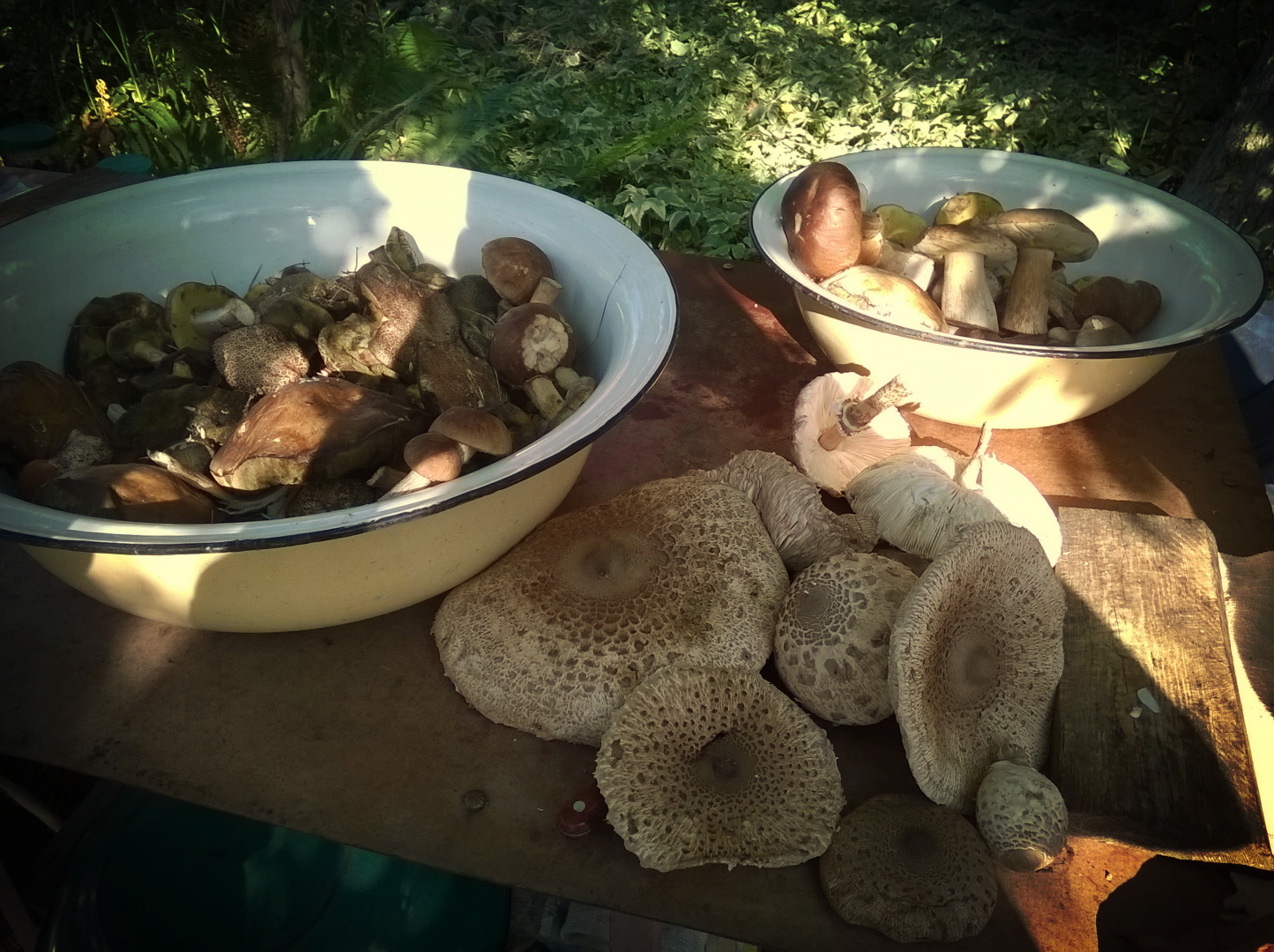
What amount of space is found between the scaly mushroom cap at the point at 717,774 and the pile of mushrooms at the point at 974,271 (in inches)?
35.1

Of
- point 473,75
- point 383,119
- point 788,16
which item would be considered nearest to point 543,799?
point 383,119

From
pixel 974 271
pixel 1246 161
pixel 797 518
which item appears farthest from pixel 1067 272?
pixel 1246 161

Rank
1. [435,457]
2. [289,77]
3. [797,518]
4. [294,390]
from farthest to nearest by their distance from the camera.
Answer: [289,77], [797,518], [294,390], [435,457]

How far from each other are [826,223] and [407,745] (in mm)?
1323

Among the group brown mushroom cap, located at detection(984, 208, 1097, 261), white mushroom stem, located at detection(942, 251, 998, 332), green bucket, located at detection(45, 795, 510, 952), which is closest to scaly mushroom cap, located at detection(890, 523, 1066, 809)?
white mushroom stem, located at detection(942, 251, 998, 332)

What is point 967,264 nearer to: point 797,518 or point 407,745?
point 797,518

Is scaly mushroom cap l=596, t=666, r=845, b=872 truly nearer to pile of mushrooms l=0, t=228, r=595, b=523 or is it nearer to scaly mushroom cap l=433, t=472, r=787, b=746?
scaly mushroom cap l=433, t=472, r=787, b=746

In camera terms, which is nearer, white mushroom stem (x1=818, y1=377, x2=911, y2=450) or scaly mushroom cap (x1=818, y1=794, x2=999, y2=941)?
scaly mushroom cap (x1=818, y1=794, x2=999, y2=941)

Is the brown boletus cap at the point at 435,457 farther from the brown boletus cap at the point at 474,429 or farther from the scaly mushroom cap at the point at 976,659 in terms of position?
the scaly mushroom cap at the point at 976,659

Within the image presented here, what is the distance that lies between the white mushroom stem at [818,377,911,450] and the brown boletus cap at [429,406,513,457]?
67 cm

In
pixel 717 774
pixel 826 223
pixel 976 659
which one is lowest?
pixel 717 774

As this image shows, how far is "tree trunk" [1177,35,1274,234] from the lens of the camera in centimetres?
372

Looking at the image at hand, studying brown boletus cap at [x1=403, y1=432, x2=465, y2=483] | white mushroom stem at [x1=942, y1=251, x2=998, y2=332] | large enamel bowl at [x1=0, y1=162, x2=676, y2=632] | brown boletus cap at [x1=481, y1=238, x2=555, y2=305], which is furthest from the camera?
white mushroom stem at [x1=942, y1=251, x2=998, y2=332]

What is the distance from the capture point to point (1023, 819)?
1132 millimetres
